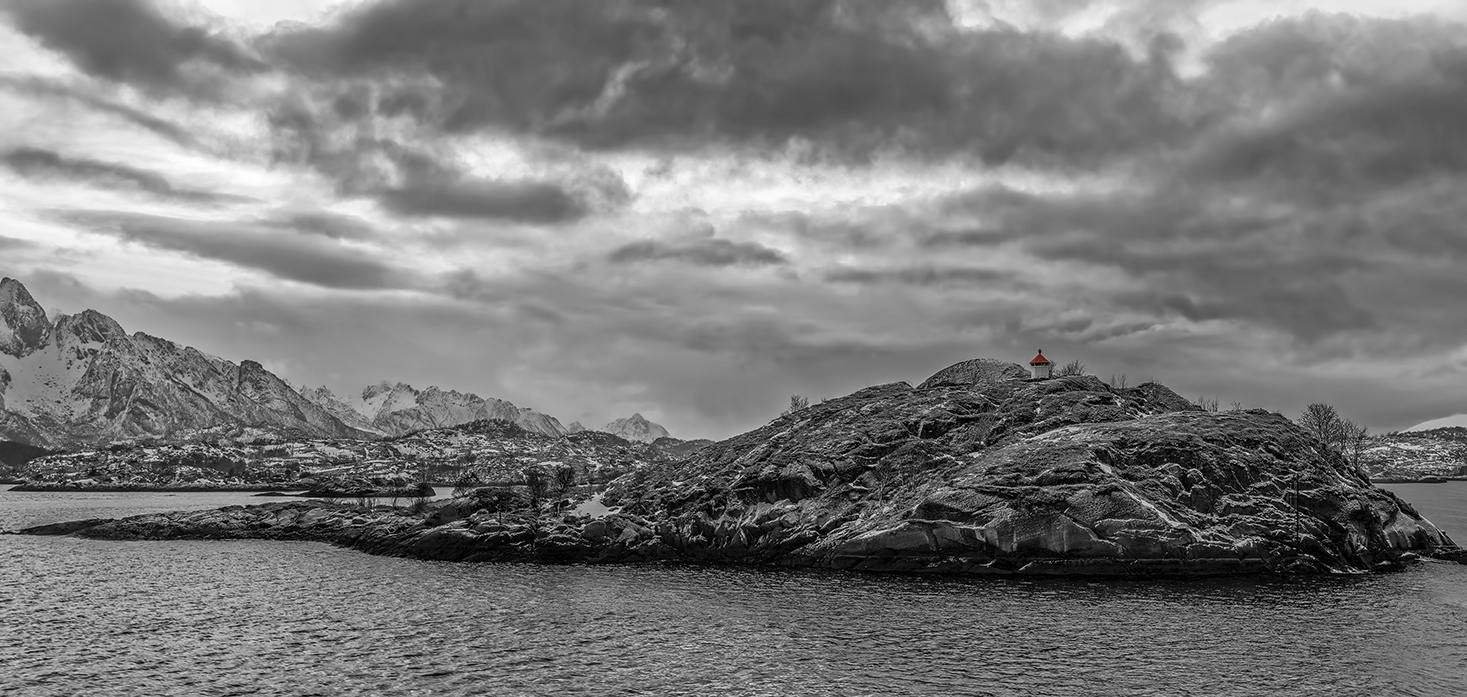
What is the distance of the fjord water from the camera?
49.1m

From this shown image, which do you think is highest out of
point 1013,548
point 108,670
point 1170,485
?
point 1170,485

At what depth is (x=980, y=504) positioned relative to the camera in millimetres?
94750

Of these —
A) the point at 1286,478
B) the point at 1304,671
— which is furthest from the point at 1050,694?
the point at 1286,478

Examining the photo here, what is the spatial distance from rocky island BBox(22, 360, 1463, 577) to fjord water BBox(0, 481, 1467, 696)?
591 centimetres

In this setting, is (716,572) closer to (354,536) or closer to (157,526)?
(354,536)

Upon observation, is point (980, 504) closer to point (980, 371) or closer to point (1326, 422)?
point (980, 371)

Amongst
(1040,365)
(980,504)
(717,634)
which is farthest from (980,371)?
(717,634)

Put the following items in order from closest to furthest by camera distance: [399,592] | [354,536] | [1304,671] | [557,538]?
[1304,671] < [399,592] < [557,538] < [354,536]

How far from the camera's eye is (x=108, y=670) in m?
52.2

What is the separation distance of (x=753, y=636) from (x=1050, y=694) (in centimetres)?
2164

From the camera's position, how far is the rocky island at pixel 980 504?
296ft

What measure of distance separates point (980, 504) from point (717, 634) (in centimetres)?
4256

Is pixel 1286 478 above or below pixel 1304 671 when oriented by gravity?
above

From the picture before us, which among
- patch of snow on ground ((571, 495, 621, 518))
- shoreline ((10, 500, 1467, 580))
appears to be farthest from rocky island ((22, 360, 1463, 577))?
patch of snow on ground ((571, 495, 621, 518))
